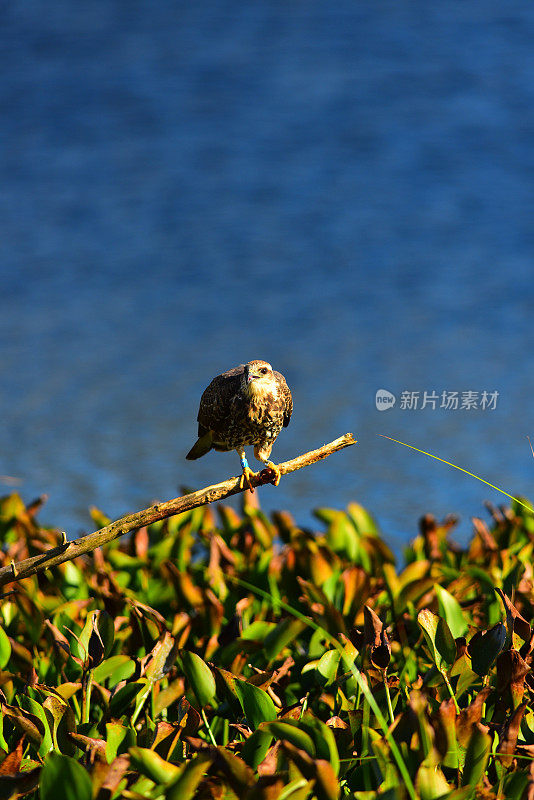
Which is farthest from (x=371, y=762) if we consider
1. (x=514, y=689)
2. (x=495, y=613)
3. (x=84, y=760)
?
(x=495, y=613)

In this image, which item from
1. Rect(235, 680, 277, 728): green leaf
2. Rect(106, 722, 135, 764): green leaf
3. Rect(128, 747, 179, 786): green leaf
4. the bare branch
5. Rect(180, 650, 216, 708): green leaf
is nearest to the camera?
Rect(128, 747, 179, 786): green leaf

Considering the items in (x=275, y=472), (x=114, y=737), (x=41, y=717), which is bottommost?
(x=114, y=737)

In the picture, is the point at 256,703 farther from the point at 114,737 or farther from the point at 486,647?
the point at 486,647

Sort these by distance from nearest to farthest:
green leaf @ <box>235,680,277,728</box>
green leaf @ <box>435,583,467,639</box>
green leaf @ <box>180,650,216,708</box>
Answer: green leaf @ <box>235,680,277,728</box>, green leaf @ <box>180,650,216,708</box>, green leaf @ <box>435,583,467,639</box>

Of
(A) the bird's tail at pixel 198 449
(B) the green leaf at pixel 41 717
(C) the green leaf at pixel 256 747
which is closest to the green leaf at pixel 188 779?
(C) the green leaf at pixel 256 747

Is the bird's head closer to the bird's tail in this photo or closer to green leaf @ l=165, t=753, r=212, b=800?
the bird's tail

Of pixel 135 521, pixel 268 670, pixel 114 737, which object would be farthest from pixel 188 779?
pixel 268 670

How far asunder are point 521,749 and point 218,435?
1.38 metres

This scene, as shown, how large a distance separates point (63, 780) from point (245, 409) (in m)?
1.23

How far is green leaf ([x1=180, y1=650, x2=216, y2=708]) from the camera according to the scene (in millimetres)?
2516

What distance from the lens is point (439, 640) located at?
2666 mm

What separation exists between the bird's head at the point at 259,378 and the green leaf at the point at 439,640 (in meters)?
1.01

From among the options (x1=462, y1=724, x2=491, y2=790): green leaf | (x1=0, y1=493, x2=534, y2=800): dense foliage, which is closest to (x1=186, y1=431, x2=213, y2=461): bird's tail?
(x1=0, y1=493, x2=534, y2=800): dense foliage

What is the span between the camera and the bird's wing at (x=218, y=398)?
8.29 ft
